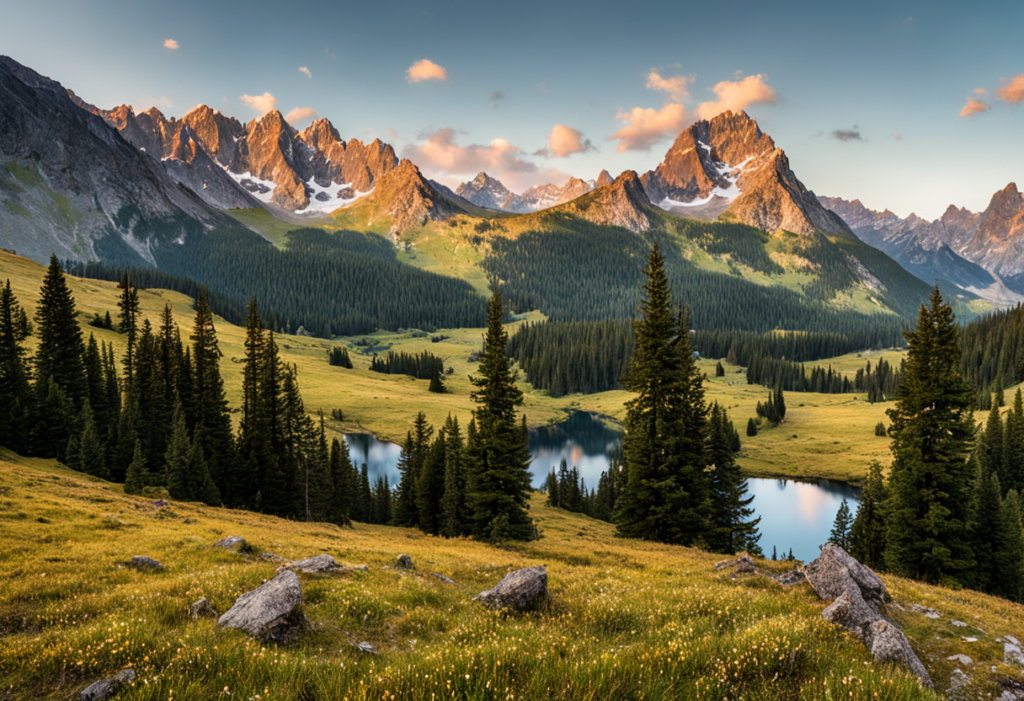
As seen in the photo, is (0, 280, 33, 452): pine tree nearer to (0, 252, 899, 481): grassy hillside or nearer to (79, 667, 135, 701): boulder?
(79, 667, 135, 701): boulder

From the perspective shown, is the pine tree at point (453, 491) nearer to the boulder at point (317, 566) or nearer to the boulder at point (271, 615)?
the boulder at point (317, 566)

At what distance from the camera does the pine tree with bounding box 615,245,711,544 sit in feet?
117

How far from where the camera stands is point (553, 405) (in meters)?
177

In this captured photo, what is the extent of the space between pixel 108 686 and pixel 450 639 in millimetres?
4811

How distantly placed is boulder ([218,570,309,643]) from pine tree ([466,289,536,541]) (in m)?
27.6

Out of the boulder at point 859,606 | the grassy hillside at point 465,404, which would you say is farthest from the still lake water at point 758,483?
the boulder at point 859,606

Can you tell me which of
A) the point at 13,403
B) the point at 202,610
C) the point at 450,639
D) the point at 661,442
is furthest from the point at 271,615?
the point at 13,403

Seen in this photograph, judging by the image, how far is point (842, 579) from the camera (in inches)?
521

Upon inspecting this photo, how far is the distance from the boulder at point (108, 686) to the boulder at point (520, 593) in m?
6.64

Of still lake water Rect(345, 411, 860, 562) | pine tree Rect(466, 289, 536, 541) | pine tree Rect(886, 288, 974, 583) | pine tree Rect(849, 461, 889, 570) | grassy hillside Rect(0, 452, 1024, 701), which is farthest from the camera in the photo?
still lake water Rect(345, 411, 860, 562)

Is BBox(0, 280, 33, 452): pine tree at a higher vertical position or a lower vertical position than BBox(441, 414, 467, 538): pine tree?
higher

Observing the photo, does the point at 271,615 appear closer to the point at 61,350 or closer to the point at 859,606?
the point at 859,606

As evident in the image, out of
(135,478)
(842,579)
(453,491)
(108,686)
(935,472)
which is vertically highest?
(108,686)

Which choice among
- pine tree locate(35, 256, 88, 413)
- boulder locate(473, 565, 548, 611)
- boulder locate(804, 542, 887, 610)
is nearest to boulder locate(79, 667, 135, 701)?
boulder locate(473, 565, 548, 611)
